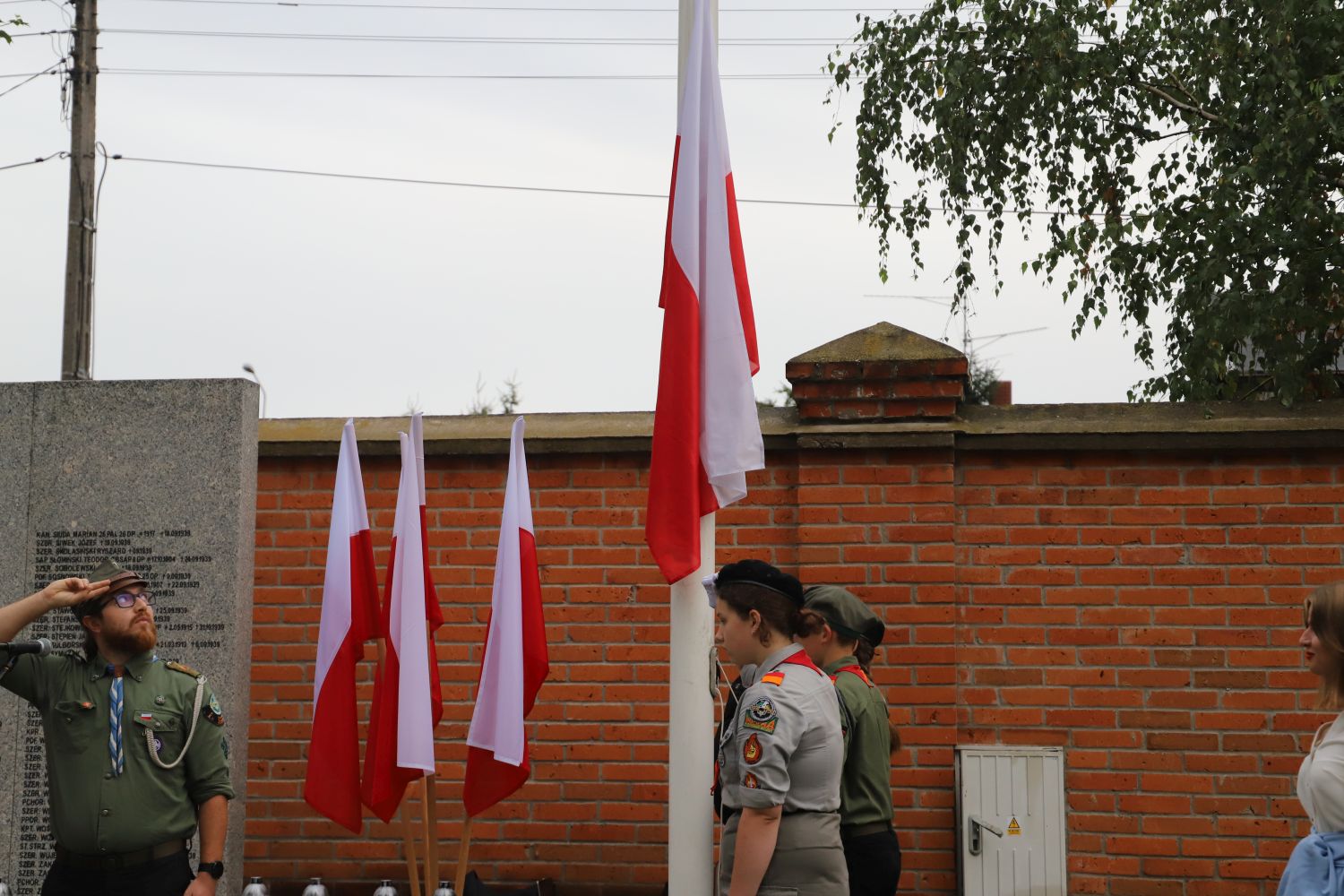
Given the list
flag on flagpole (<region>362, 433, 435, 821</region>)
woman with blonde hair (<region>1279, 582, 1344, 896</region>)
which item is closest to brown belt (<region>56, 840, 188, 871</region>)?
flag on flagpole (<region>362, 433, 435, 821</region>)

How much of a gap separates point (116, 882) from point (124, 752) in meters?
0.38

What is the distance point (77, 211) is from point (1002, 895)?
1216 cm

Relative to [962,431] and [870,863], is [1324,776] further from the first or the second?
[962,431]

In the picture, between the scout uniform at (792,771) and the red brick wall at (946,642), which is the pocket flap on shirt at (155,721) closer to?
the red brick wall at (946,642)

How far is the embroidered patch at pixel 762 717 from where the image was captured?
3502 millimetres

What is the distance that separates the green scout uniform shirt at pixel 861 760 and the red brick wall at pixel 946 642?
1.19 meters

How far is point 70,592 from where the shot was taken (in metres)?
4.32

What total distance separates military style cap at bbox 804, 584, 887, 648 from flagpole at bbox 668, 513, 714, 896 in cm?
61

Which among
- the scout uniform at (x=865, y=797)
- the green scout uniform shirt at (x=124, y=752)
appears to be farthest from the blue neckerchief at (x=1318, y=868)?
the green scout uniform shirt at (x=124, y=752)

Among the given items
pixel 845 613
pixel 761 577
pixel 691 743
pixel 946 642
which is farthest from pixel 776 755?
pixel 946 642

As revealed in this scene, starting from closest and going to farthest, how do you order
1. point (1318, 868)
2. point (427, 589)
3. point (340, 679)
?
1. point (1318, 868)
2. point (340, 679)
3. point (427, 589)

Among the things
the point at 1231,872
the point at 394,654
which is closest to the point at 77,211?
the point at 394,654

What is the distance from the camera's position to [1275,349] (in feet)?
23.3

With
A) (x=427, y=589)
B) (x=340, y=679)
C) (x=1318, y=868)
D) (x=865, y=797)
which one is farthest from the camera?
(x=427, y=589)
